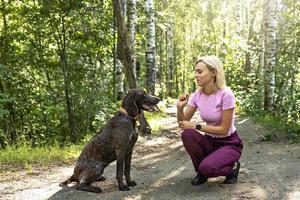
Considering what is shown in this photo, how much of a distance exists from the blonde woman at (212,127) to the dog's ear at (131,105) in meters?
0.57

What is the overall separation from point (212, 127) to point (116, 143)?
123 cm

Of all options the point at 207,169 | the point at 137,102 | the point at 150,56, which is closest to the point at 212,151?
the point at 207,169

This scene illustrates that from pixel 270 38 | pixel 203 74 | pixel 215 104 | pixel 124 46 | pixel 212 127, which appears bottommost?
pixel 212 127

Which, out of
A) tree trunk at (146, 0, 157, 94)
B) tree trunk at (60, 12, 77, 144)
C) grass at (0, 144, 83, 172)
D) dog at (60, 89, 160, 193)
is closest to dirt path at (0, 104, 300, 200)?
dog at (60, 89, 160, 193)

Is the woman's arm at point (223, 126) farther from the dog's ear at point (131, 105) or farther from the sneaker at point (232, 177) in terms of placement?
the dog's ear at point (131, 105)

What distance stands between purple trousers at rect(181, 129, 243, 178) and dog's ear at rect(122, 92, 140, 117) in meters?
0.69

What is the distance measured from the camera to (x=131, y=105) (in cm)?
490

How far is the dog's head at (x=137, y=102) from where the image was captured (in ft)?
16.0

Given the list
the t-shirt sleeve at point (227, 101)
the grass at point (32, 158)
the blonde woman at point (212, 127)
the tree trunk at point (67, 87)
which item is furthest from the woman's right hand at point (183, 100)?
the tree trunk at point (67, 87)

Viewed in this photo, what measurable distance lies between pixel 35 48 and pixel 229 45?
11080 millimetres

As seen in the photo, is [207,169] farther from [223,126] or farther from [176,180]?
[176,180]

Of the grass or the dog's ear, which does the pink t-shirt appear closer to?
the dog's ear

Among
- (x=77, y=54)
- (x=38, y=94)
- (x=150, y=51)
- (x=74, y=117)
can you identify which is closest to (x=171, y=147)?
(x=74, y=117)

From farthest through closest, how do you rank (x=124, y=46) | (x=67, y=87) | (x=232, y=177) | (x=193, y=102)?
(x=67, y=87) → (x=124, y=46) → (x=193, y=102) → (x=232, y=177)
